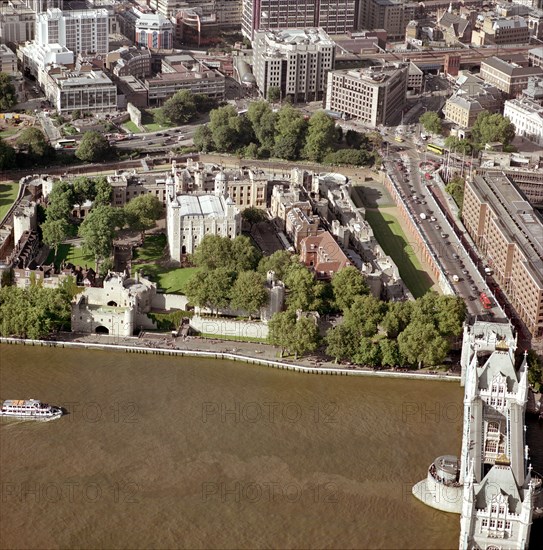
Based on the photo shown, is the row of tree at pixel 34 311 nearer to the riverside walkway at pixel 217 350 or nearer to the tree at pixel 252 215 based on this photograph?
the riverside walkway at pixel 217 350

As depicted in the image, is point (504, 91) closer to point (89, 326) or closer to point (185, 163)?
point (185, 163)

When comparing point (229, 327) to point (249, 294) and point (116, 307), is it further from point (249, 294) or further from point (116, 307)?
point (116, 307)

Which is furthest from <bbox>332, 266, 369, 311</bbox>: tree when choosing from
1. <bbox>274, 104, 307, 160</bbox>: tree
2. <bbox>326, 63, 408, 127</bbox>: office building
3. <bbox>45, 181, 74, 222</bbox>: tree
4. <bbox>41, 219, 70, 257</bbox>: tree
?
<bbox>326, 63, 408, 127</bbox>: office building

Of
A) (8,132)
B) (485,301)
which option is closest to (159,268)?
(485,301)

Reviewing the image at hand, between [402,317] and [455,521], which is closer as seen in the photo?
[455,521]

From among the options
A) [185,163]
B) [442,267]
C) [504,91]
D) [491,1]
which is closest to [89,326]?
[442,267]

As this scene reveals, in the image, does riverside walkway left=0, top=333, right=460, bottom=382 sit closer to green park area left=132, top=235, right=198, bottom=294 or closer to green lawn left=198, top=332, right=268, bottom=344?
green lawn left=198, top=332, right=268, bottom=344

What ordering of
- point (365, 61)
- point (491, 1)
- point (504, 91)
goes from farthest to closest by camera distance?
1. point (491, 1)
2. point (365, 61)
3. point (504, 91)
